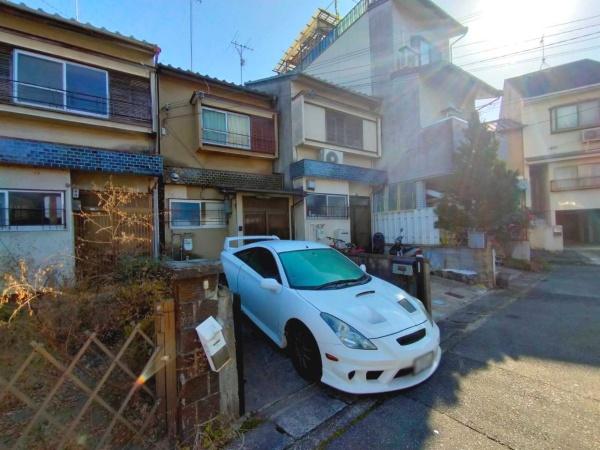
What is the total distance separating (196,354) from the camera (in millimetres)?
2408

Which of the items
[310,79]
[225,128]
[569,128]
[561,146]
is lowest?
[225,128]

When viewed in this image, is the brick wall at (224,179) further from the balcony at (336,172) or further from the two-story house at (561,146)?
the two-story house at (561,146)

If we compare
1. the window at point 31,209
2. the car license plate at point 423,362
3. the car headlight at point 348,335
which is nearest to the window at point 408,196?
the car license plate at point 423,362

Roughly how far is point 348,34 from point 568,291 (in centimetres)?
1437

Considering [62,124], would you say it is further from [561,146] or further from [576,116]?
[576,116]

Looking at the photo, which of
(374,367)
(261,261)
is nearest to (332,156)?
(261,261)

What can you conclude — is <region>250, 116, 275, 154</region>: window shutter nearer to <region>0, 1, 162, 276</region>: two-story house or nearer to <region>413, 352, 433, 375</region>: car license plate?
<region>0, 1, 162, 276</region>: two-story house

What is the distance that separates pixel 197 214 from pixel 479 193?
899 cm

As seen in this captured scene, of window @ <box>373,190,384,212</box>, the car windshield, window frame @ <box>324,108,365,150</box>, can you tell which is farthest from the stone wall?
window @ <box>373,190,384,212</box>

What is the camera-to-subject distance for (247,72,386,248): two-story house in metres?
10.4

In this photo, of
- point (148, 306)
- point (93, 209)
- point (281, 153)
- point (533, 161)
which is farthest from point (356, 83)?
point (148, 306)

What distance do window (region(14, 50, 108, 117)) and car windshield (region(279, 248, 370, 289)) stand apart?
22.7 ft

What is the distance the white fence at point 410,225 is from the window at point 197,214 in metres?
6.31

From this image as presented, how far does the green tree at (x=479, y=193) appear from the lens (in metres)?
9.55
